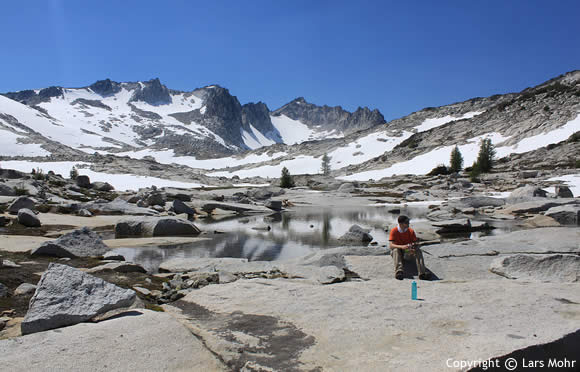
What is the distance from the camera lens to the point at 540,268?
907 cm

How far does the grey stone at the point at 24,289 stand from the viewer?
715cm

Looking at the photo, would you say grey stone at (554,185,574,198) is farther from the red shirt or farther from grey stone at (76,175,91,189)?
grey stone at (76,175,91,189)

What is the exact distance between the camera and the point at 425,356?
455 cm

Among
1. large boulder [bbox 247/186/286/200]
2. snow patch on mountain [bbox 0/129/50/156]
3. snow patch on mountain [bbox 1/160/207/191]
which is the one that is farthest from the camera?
snow patch on mountain [bbox 0/129/50/156]

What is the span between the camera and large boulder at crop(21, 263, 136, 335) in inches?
206

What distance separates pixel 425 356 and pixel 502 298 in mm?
3167

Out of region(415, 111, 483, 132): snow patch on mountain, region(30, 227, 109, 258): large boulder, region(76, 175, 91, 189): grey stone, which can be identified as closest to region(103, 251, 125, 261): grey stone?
region(30, 227, 109, 258): large boulder

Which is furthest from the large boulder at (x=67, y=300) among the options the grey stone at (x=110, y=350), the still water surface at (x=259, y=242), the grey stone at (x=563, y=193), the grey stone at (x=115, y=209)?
the grey stone at (x=563, y=193)

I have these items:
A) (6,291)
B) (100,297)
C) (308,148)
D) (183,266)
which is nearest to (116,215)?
(183,266)

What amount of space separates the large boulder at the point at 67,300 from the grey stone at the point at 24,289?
176 cm


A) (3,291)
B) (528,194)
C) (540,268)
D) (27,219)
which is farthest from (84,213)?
(528,194)

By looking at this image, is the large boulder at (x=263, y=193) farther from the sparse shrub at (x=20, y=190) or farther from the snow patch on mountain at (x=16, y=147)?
the snow patch on mountain at (x=16, y=147)

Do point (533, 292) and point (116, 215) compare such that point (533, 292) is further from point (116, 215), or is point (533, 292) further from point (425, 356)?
point (116, 215)

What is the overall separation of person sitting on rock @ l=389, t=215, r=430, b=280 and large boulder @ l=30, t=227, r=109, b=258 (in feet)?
31.6
